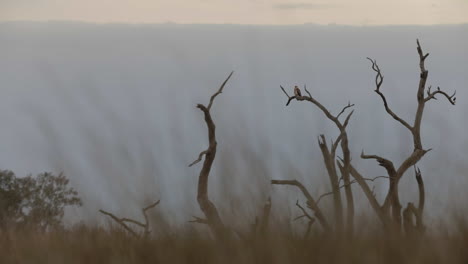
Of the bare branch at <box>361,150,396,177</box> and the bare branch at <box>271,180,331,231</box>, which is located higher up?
the bare branch at <box>361,150,396,177</box>

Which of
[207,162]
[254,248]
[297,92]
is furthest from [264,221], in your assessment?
[297,92]

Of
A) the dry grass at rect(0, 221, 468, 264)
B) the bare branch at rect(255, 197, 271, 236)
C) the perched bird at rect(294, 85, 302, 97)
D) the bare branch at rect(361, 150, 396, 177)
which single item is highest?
the perched bird at rect(294, 85, 302, 97)

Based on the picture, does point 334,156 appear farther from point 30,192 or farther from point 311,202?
point 30,192

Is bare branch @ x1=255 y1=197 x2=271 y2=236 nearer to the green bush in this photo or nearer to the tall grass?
the tall grass

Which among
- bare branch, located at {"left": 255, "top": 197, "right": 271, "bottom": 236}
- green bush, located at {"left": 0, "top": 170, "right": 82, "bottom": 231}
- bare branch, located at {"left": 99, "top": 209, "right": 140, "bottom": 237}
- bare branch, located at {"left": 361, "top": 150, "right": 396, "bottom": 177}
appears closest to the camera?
bare branch, located at {"left": 255, "top": 197, "right": 271, "bottom": 236}

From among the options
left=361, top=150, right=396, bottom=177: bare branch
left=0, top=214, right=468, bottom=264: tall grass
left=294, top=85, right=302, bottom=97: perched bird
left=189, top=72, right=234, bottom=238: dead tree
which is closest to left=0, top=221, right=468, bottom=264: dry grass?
left=0, top=214, right=468, bottom=264: tall grass

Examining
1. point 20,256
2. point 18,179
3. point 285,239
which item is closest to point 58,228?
point 20,256

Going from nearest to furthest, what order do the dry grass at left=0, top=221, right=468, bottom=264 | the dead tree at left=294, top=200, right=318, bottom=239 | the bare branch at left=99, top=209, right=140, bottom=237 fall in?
the dry grass at left=0, top=221, right=468, bottom=264
the dead tree at left=294, top=200, right=318, bottom=239
the bare branch at left=99, top=209, right=140, bottom=237

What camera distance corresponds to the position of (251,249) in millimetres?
2859

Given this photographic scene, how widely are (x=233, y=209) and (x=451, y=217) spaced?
40.5 inches

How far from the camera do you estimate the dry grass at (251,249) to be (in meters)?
2.73

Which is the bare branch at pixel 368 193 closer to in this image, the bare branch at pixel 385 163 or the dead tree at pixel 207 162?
the bare branch at pixel 385 163

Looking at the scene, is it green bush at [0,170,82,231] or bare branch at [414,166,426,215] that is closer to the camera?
bare branch at [414,166,426,215]

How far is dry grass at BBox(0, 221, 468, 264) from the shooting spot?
2730 millimetres
